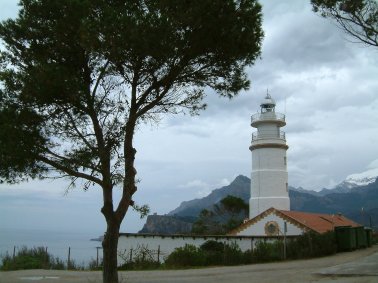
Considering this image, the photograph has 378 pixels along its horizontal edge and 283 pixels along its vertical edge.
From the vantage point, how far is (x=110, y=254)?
37.1ft

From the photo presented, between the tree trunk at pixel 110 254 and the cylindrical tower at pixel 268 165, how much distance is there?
22839 millimetres

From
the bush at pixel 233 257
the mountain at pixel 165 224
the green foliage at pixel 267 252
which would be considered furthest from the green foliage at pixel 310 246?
the mountain at pixel 165 224

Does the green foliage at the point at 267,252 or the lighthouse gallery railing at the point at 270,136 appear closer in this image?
the green foliage at the point at 267,252

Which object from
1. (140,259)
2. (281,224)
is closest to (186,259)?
(140,259)

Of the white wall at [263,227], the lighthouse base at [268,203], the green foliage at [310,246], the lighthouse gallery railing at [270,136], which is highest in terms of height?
the lighthouse gallery railing at [270,136]

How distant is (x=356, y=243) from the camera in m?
24.7

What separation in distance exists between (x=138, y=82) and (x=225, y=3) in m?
2.82

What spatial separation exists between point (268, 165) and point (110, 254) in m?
23.9

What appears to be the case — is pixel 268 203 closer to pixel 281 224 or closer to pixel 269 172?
pixel 269 172

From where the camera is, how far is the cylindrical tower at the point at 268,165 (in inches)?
1312

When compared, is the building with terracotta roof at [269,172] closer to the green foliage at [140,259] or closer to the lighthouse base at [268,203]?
the lighthouse base at [268,203]

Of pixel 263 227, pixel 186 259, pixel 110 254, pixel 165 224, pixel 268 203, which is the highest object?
pixel 268 203

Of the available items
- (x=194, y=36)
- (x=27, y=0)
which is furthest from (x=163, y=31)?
(x=27, y=0)

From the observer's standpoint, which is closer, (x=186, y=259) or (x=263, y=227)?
(x=186, y=259)
